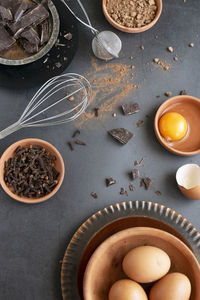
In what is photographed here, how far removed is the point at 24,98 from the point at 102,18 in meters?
0.43

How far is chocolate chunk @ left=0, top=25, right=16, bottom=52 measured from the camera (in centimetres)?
116

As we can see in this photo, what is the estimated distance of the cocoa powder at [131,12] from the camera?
125 cm

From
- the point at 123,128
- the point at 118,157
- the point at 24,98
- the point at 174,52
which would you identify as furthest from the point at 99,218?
the point at 174,52

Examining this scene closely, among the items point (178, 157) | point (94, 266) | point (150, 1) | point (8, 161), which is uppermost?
point (150, 1)

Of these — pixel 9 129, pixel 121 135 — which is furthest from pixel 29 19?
pixel 121 135

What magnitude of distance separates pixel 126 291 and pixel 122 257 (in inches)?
4.4

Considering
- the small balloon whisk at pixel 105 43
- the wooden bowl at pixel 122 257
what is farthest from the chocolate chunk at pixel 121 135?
the wooden bowl at pixel 122 257

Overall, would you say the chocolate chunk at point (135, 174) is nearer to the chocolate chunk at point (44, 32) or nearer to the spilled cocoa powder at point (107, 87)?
the spilled cocoa powder at point (107, 87)

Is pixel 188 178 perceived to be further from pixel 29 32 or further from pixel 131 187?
pixel 29 32

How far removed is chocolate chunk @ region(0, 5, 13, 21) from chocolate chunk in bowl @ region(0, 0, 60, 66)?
11 mm

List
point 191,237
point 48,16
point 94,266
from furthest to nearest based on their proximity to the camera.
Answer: point 48,16 → point 191,237 → point 94,266

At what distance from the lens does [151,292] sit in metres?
0.94

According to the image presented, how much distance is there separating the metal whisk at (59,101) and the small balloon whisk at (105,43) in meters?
0.11

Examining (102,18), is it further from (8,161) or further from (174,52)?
(8,161)
